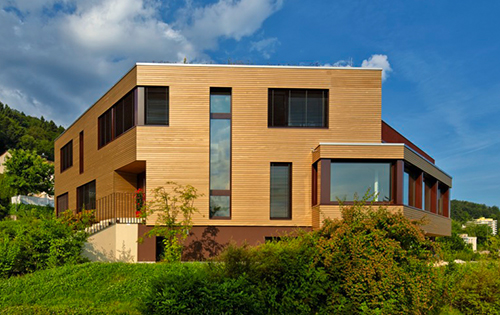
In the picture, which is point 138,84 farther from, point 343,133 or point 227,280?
point 227,280

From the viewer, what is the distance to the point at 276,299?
782 cm

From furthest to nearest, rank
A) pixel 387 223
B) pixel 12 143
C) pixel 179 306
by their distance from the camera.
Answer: pixel 12 143 → pixel 387 223 → pixel 179 306

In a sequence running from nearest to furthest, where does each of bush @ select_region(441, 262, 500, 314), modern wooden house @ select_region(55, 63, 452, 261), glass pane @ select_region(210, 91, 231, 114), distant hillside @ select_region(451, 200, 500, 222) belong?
1. bush @ select_region(441, 262, 500, 314)
2. modern wooden house @ select_region(55, 63, 452, 261)
3. glass pane @ select_region(210, 91, 231, 114)
4. distant hillside @ select_region(451, 200, 500, 222)

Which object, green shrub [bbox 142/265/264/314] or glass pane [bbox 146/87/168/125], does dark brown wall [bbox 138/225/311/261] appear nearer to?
glass pane [bbox 146/87/168/125]

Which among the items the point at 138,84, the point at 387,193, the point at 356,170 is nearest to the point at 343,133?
the point at 356,170

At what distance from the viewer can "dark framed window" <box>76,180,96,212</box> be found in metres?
21.6

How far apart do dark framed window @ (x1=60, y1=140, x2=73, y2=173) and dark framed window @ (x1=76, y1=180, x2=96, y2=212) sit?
2.67m

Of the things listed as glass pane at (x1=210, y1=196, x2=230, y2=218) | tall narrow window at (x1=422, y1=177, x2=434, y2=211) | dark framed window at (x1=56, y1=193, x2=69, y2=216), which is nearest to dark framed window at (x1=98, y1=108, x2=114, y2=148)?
glass pane at (x1=210, y1=196, x2=230, y2=218)

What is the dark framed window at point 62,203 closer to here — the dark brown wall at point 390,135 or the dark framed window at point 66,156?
the dark framed window at point 66,156

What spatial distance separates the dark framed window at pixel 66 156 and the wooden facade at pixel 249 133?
1030 cm

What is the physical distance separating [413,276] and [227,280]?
3401mm

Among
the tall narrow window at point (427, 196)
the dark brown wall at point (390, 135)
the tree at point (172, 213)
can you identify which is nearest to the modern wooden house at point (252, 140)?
the tree at point (172, 213)

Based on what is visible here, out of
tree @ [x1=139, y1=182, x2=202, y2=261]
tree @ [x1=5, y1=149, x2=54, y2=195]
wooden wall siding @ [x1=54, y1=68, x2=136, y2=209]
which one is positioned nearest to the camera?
tree @ [x1=139, y1=182, x2=202, y2=261]

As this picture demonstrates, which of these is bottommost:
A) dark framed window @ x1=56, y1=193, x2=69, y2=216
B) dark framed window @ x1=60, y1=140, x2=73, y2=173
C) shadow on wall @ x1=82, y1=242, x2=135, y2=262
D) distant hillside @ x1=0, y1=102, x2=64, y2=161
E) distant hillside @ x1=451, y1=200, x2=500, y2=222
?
distant hillside @ x1=451, y1=200, x2=500, y2=222
